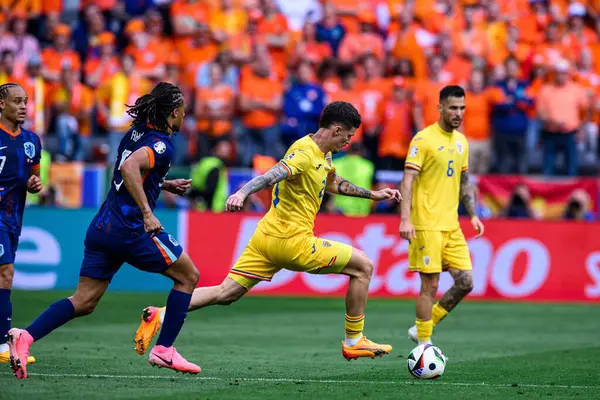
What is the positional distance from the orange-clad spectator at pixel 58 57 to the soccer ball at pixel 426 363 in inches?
504

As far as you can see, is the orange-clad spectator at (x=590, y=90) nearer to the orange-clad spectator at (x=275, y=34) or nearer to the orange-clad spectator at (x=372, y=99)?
the orange-clad spectator at (x=372, y=99)

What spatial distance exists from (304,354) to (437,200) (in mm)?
2037

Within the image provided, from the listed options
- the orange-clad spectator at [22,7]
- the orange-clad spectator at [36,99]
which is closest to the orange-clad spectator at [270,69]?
the orange-clad spectator at [36,99]

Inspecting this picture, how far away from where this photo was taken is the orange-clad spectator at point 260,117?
20.2m

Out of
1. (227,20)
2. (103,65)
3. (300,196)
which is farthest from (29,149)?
(227,20)

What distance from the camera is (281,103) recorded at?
2042 cm

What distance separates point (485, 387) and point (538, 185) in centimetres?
1188

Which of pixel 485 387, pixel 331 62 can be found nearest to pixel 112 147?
pixel 331 62

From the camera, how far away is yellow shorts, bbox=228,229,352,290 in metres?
9.54

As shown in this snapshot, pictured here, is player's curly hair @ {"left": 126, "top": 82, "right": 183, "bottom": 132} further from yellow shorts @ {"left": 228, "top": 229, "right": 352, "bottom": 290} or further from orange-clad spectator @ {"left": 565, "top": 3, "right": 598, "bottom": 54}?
orange-clad spectator @ {"left": 565, "top": 3, "right": 598, "bottom": 54}

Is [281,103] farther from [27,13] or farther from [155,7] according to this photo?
[27,13]

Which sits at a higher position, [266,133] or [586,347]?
[266,133]

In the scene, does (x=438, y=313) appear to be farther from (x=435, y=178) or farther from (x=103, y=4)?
(x=103, y=4)

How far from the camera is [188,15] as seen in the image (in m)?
21.4
